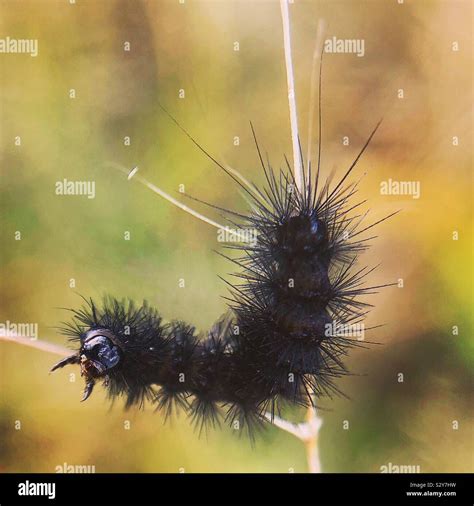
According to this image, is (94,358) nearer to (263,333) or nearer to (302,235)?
(263,333)

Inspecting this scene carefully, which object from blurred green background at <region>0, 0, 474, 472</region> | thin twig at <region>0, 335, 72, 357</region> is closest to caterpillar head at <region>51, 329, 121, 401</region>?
thin twig at <region>0, 335, 72, 357</region>

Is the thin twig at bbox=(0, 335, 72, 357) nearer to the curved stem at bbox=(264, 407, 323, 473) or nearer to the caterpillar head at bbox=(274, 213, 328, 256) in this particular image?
the curved stem at bbox=(264, 407, 323, 473)

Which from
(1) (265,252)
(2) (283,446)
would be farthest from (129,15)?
(2) (283,446)

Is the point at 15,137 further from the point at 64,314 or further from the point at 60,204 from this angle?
the point at 64,314

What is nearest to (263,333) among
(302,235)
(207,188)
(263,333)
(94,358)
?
(263,333)

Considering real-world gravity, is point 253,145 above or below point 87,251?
above

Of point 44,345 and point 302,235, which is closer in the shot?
point 302,235

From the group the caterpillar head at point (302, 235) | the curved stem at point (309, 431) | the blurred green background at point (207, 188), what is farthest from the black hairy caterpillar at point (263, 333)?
the blurred green background at point (207, 188)
